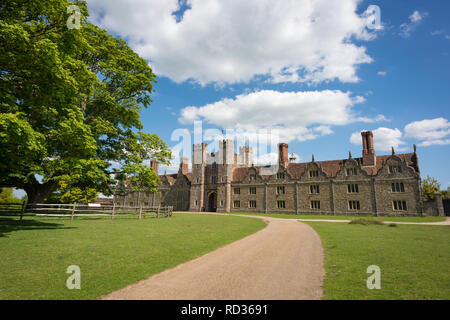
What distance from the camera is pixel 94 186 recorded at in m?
20.5

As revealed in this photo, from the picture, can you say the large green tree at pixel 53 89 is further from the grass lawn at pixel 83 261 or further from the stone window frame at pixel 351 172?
the stone window frame at pixel 351 172

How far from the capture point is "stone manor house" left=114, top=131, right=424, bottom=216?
35.0 meters

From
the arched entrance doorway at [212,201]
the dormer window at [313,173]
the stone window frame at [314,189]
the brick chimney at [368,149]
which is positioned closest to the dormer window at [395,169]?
the brick chimney at [368,149]

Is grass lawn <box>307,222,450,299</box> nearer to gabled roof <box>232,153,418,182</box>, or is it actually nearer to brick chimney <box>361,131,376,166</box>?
gabled roof <box>232,153,418,182</box>

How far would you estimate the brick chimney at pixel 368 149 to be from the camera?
128 ft

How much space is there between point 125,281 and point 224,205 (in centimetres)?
4439

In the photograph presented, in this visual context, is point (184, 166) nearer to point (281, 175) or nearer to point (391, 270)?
point (281, 175)

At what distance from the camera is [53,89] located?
31.2 ft

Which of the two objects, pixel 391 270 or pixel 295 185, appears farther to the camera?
pixel 295 185

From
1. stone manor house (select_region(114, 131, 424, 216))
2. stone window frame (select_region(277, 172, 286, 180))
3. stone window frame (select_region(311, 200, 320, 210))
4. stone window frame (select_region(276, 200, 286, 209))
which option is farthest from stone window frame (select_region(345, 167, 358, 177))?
stone window frame (select_region(276, 200, 286, 209))

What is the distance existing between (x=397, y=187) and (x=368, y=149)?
26.3 feet

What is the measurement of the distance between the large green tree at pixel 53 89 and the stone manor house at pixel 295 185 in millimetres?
31309

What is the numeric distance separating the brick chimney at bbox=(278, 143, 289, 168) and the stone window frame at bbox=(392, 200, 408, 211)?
1930cm

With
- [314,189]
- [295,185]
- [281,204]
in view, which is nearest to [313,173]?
[314,189]
